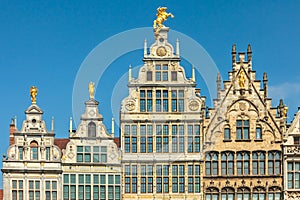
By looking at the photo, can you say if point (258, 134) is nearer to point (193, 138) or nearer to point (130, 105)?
point (193, 138)

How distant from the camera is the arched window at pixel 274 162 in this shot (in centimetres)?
7450

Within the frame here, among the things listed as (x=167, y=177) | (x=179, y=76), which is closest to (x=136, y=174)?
(x=167, y=177)

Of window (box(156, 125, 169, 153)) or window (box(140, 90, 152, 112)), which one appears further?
window (box(140, 90, 152, 112))

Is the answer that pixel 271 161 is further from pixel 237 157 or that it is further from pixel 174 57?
pixel 174 57

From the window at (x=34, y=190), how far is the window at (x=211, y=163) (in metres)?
10.2

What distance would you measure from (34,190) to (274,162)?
14.6 m

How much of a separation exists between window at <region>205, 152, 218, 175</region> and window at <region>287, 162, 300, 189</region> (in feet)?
14.5

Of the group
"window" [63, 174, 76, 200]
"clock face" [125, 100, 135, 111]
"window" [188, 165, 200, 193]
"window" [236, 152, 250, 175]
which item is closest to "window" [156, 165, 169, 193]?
"window" [188, 165, 200, 193]

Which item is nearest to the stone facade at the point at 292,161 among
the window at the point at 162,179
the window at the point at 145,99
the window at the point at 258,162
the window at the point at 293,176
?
the window at the point at 293,176

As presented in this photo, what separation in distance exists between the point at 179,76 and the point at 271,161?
7.63m

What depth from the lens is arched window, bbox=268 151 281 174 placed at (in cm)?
7450

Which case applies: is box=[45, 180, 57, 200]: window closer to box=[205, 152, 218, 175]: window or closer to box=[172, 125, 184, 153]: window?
box=[172, 125, 184, 153]: window

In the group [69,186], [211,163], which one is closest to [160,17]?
[211,163]

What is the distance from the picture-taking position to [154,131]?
246ft
